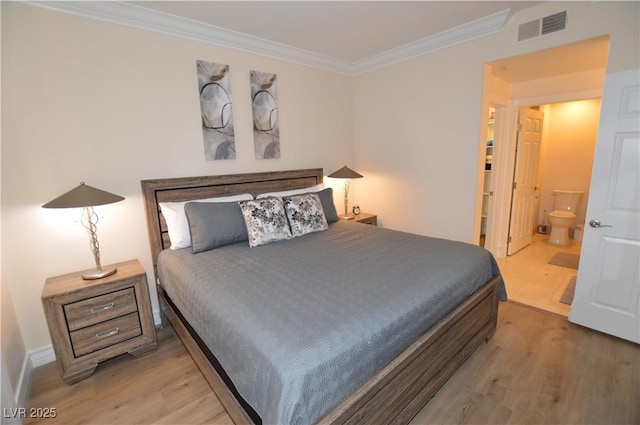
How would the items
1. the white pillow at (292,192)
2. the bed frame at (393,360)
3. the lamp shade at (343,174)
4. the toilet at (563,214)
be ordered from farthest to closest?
the toilet at (563,214), the lamp shade at (343,174), the white pillow at (292,192), the bed frame at (393,360)

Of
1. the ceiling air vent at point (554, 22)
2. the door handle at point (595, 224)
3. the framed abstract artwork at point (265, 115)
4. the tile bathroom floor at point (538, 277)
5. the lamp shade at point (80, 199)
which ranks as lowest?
the tile bathroom floor at point (538, 277)

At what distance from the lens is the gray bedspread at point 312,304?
115 centimetres

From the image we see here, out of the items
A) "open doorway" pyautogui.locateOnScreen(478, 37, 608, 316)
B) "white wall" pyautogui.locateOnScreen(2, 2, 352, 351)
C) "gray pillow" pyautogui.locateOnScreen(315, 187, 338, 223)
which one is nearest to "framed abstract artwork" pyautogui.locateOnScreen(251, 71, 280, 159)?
"white wall" pyautogui.locateOnScreen(2, 2, 352, 351)

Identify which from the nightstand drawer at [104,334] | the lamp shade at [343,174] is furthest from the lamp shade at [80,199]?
the lamp shade at [343,174]

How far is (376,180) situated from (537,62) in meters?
1.99

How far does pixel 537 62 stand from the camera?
9.25 ft

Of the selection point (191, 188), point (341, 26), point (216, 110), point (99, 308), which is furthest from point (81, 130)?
point (341, 26)

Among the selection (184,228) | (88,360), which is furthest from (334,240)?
(88,360)

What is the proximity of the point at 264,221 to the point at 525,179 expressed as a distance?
3688 mm

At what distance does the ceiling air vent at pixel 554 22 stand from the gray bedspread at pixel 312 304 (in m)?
1.87

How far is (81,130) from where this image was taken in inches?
87.7

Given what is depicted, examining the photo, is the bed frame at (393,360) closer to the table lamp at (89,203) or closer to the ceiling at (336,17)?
the table lamp at (89,203)

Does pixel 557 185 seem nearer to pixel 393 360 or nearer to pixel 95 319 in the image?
pixel 393 360

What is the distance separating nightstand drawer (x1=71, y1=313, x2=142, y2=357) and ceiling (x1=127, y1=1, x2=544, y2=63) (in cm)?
232
